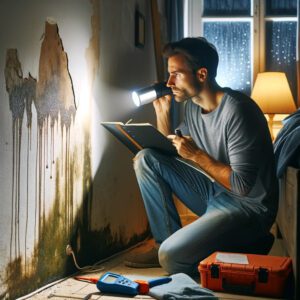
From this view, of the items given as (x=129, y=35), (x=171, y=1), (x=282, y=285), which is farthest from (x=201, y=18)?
(x=282, y=285)

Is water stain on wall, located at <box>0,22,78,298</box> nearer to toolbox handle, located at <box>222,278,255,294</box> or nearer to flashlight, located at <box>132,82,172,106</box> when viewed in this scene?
flashlight, located at <box>132,82,172,106</box>

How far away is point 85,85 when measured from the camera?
83.1 inches

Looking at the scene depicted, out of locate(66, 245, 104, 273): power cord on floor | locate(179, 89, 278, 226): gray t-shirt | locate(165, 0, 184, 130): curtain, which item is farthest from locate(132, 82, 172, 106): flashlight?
locate(165, 0, 184, 130): curtain


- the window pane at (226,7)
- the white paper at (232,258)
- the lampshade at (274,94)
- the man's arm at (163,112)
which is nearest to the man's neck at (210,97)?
the man's arm at (163,112)

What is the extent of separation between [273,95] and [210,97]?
1.11m

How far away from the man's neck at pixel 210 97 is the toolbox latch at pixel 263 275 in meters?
0.64

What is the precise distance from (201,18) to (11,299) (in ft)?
7.81

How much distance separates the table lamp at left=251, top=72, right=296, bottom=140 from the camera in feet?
10.00

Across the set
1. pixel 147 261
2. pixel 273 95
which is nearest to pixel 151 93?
pixel 147 261

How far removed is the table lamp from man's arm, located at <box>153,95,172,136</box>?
3.56ft

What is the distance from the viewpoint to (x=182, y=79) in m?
2.05

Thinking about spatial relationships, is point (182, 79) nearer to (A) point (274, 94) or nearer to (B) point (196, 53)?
(B) point (196, 53)

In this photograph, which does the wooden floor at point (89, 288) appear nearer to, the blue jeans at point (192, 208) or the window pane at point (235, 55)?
the blue jeans at point (192, 208)

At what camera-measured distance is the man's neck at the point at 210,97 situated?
2037mm
